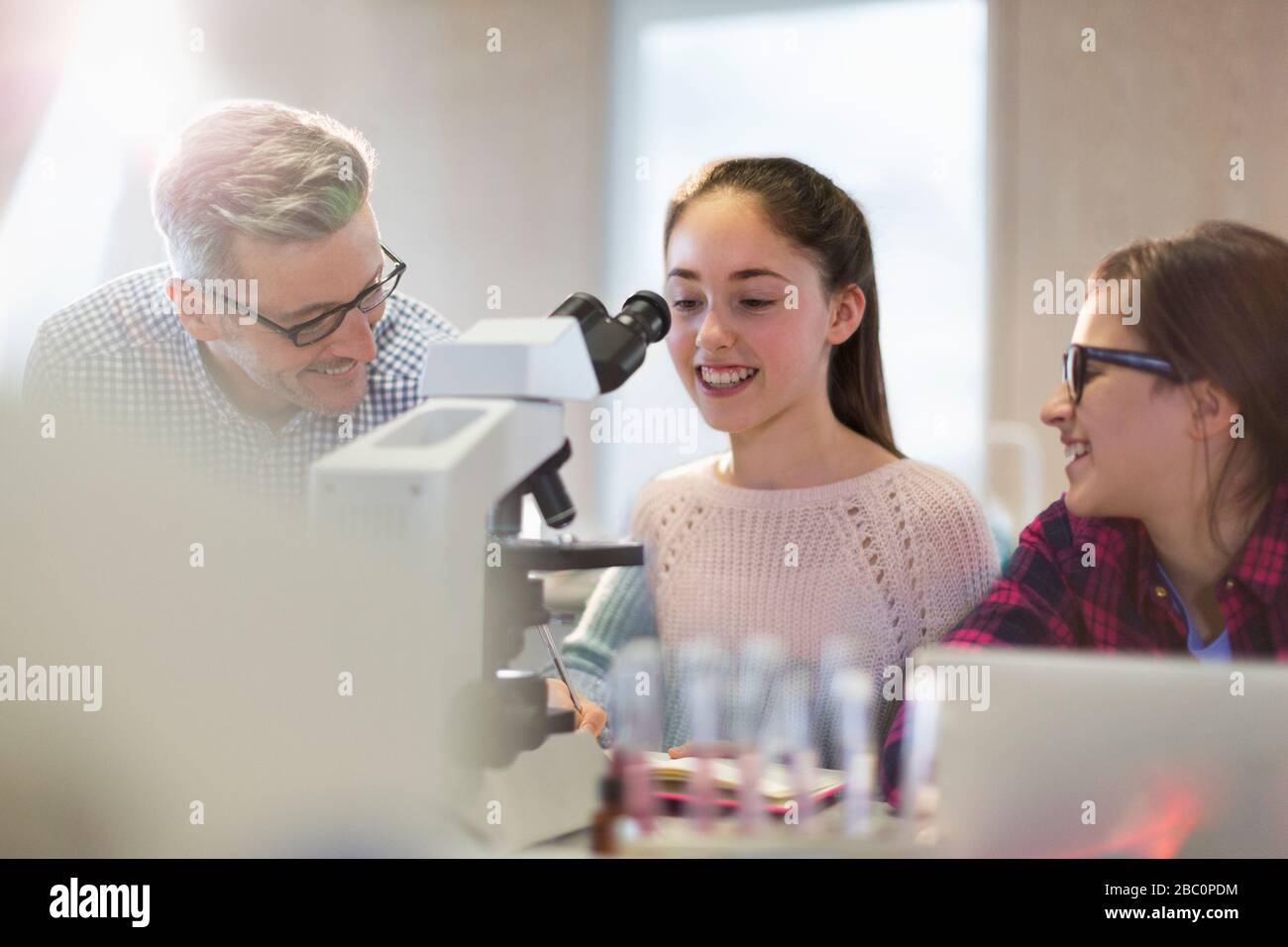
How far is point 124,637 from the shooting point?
863 mm

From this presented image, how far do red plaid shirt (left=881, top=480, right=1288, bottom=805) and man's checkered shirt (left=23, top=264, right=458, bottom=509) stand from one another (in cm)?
93

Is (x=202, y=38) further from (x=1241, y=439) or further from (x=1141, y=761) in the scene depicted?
(x=1141, y=761)

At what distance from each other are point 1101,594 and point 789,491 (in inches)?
18.0

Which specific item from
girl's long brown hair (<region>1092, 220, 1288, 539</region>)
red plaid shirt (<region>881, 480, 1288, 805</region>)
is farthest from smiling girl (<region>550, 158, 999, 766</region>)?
girl's long brown hair (<region>1092, 220, 1288, 539</region>)

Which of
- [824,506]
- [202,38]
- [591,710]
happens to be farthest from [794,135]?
[591,710]

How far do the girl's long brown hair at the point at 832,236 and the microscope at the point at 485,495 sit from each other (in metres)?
0.72

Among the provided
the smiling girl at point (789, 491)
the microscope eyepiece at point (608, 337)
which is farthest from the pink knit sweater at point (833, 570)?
the microscope eyepiece at point (608, 337)

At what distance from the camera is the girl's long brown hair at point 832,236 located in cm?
179

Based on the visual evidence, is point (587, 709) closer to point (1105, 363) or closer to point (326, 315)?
point (326, 315)

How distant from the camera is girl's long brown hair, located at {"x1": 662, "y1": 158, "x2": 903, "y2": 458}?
1789 mm

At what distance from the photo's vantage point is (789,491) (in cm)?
180

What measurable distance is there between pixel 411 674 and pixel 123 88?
3.13m

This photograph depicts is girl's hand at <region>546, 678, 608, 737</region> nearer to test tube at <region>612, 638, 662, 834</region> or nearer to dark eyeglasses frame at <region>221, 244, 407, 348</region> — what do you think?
test tube at <region>612, 638, 662, 834</region>

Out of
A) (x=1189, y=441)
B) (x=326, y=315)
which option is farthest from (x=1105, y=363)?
(x=326, y=315)
